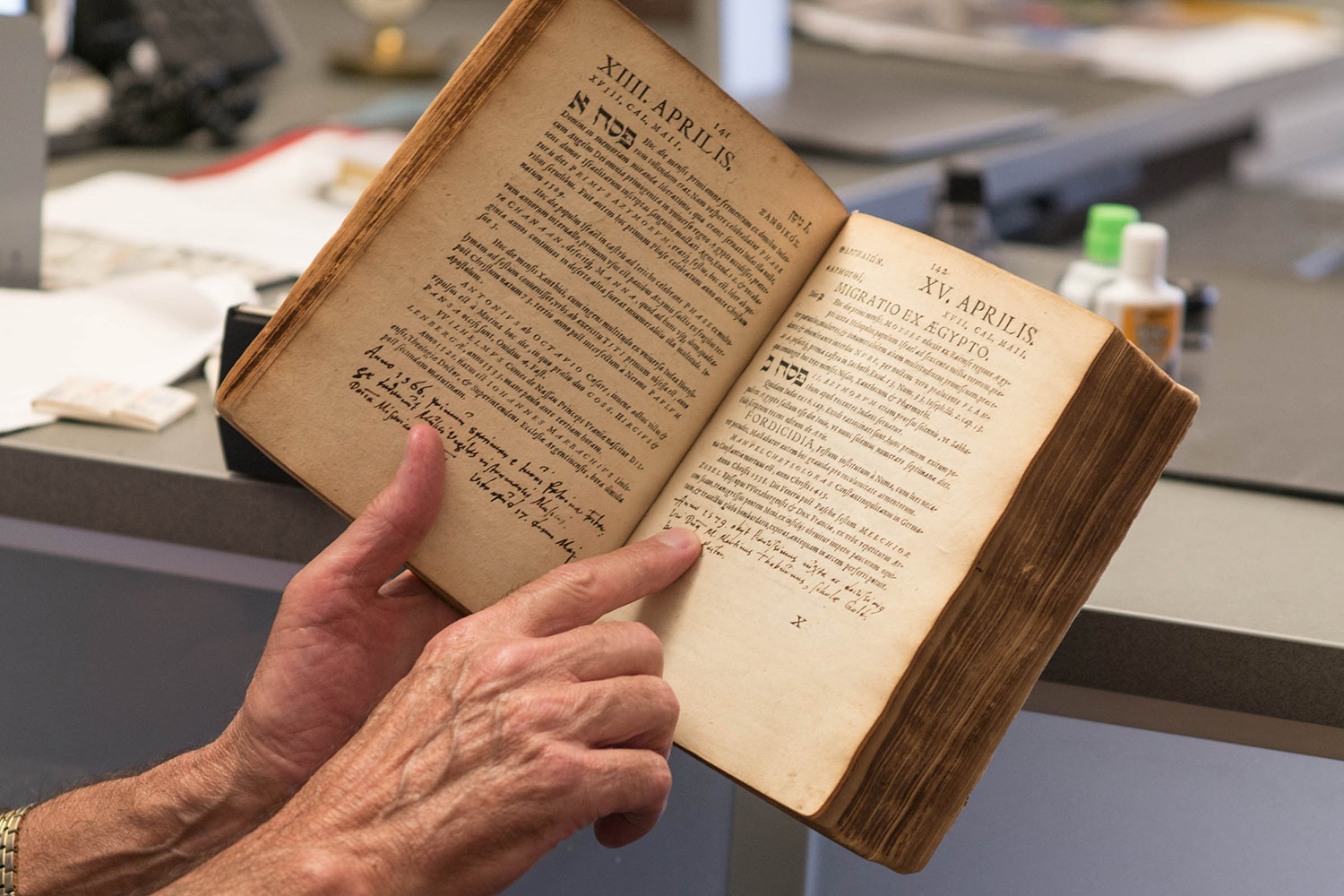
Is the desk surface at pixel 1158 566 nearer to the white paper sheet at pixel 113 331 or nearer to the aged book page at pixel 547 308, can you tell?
the white paper sheet at pixel 113 331

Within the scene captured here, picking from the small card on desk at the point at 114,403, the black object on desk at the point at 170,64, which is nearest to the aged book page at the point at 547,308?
the small card on desk at the point at 114,403

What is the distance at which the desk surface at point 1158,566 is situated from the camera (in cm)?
64

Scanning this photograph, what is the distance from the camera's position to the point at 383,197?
57 cm

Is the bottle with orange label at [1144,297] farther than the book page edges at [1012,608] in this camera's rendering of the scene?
Yes

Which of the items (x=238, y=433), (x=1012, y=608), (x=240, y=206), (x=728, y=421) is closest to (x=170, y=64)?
(x=240, y=206)

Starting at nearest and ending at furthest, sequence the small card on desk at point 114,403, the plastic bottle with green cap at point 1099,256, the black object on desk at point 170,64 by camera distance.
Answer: the small card on desk at point 114,403 → the plastic bottle with green cap at point 1099,256 → the black object on desk at point 170,64

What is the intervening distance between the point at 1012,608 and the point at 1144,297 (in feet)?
1.31

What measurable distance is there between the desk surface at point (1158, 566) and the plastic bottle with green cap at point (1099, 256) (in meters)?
0.23

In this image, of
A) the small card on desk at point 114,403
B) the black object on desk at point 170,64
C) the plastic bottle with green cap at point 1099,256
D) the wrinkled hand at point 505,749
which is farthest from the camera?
the black object on desk at point 170,64

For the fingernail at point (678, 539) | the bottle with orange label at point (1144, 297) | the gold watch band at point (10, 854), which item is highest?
the bottle with orange label at point (1144, 297)

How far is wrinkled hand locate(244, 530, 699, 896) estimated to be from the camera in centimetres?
55

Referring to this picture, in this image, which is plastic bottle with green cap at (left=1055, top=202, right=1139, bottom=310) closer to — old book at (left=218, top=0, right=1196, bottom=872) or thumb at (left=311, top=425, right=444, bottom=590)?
old book at (left=218, top=0, right=1196, bottom=872)

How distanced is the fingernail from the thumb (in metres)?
0.10

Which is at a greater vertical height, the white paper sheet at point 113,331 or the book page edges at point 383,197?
the book page edges at point 383,197
